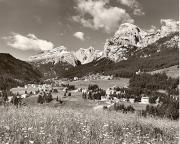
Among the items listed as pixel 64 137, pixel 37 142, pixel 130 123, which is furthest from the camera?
pixel 130 123

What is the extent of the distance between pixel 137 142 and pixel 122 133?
1.69m

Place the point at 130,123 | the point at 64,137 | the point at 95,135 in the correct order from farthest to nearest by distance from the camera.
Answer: the point at 130,123, the point at 95,135, the point at 64,137

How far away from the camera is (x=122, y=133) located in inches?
360

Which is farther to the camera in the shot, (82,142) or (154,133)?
(154,133)

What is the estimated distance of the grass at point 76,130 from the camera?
7.33 m

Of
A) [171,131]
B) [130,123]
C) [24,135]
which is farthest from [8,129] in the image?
[171,131]

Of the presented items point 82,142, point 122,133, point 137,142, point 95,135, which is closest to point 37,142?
point 82,142

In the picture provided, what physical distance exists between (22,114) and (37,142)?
361 cm

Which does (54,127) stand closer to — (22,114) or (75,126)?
(75,126)

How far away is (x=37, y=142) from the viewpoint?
7039mm

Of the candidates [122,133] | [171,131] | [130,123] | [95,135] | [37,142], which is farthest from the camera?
[130,123]

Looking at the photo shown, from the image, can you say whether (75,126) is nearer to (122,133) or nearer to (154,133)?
(122,133)

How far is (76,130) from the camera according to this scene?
28.9 feet

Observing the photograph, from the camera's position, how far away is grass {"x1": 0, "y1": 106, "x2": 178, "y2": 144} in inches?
289
